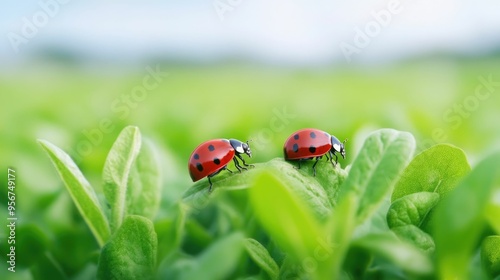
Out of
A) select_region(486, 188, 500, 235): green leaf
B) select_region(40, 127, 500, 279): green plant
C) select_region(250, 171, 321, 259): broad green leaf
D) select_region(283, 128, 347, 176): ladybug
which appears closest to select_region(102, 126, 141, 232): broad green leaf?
select_region(40, 127, 500, 279): green plant

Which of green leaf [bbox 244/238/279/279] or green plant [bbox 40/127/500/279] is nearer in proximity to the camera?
green plant [bbox 40/127/500/279]

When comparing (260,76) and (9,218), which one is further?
(260,76)

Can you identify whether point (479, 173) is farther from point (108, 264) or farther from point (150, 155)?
point (150, 155)

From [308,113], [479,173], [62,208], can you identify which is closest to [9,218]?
[62,208]

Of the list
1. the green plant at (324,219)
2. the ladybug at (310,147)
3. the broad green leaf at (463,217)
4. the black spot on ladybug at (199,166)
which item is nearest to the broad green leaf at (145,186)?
the green plant at (324,219)

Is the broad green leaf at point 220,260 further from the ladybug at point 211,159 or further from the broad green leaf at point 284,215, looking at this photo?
the ladybug at point 211,159

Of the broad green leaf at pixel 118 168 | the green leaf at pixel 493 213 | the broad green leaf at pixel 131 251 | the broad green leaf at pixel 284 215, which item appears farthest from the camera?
the broad green leaf at pixel 118 168

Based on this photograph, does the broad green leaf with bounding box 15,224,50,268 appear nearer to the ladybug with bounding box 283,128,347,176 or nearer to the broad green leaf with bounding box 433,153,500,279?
the ladybug with bounding box 283,128,347,176
